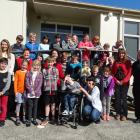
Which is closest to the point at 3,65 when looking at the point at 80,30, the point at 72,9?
the point at 72,9

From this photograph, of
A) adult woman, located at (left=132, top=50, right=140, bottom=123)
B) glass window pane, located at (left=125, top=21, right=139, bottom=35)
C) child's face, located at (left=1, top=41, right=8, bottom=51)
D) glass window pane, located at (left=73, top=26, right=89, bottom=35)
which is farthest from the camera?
glass window pane, located at (left=73, top=26, right=89, bottom=35)

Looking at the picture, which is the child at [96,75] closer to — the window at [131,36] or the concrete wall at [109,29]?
the concrete wall at [109,29]

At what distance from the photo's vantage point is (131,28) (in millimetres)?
15680

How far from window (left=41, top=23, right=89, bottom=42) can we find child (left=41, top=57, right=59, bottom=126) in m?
7.83

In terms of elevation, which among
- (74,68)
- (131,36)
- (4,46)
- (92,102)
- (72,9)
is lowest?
(92,102)

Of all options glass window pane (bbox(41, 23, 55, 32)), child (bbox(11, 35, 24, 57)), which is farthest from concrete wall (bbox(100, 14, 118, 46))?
child (bbox(11, 35, 24, 57))

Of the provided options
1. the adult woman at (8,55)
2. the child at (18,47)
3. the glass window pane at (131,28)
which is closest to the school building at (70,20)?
the glass window pane at (131,28)

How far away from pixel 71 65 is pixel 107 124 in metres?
1.64

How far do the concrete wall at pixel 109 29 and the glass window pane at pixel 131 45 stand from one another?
673 millimetres

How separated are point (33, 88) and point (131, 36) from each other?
8567 mm

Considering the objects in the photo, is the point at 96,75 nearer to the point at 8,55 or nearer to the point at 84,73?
the point at 84,73

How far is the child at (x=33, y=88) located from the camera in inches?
316

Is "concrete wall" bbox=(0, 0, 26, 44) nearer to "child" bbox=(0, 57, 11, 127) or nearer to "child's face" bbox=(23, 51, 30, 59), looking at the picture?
"child's face" bbox=(23, 51, 30, 59)

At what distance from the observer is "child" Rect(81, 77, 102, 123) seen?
8.11 meters
